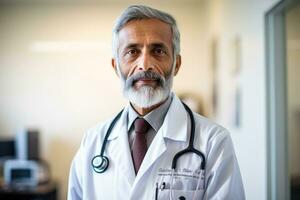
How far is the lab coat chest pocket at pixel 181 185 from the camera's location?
898 millimetres

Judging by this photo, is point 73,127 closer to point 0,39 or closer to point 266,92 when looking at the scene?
point 0,39

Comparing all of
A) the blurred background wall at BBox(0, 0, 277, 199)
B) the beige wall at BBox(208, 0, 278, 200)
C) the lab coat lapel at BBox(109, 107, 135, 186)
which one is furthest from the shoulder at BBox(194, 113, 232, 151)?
the blurred background wall at BBox(0, 0, 277, 199)

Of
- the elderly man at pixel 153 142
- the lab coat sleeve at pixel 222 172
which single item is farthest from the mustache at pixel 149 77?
the lab coat sleeve at pixel 222 172

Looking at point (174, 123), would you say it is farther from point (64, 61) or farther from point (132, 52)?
point (64, 61)

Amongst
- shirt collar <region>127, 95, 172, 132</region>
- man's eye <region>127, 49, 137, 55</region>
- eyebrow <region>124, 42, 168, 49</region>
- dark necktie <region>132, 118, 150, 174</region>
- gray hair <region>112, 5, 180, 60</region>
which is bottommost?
dark necktie <region>132, 118, 150, 174</region>

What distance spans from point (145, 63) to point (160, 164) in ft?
1.06

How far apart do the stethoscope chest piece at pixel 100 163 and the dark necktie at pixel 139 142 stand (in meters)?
0.10

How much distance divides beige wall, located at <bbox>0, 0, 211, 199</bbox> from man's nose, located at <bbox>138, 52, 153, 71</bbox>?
9.50ft

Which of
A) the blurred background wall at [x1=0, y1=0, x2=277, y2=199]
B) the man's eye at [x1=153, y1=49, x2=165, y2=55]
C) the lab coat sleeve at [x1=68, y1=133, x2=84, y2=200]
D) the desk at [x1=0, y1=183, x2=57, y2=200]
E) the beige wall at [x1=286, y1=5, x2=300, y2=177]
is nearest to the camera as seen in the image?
the man's eye at [x1=153, y1=49, x2=165, y2=55]

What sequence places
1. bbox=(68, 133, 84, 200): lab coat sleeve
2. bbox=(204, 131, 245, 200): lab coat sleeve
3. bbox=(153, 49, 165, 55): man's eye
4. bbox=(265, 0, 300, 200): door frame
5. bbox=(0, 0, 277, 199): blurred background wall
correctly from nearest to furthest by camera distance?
bbox=(204, 131, 245, 200): lab coat sleeve
bbox=(153, 49, 165, 55): man's eye
bbox=(68, 133, 84, 200): lab coat sleeve
bbox=(265, 0, 300, 200): door frame
bbox=(0, 0, 277, 199): blurred background wall

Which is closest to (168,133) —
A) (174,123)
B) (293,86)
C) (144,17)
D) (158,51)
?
(174,123)

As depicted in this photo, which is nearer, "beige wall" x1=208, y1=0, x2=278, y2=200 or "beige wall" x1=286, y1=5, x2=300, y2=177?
"beige wall" x1=286, y1=5, x2=300, y2=177

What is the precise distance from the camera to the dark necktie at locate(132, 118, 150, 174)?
1.00 m

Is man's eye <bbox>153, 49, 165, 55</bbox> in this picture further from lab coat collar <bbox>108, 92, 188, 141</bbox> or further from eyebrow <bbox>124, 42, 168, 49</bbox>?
lab coat collar <bbox>108, 92, 188, 141</bbox>
